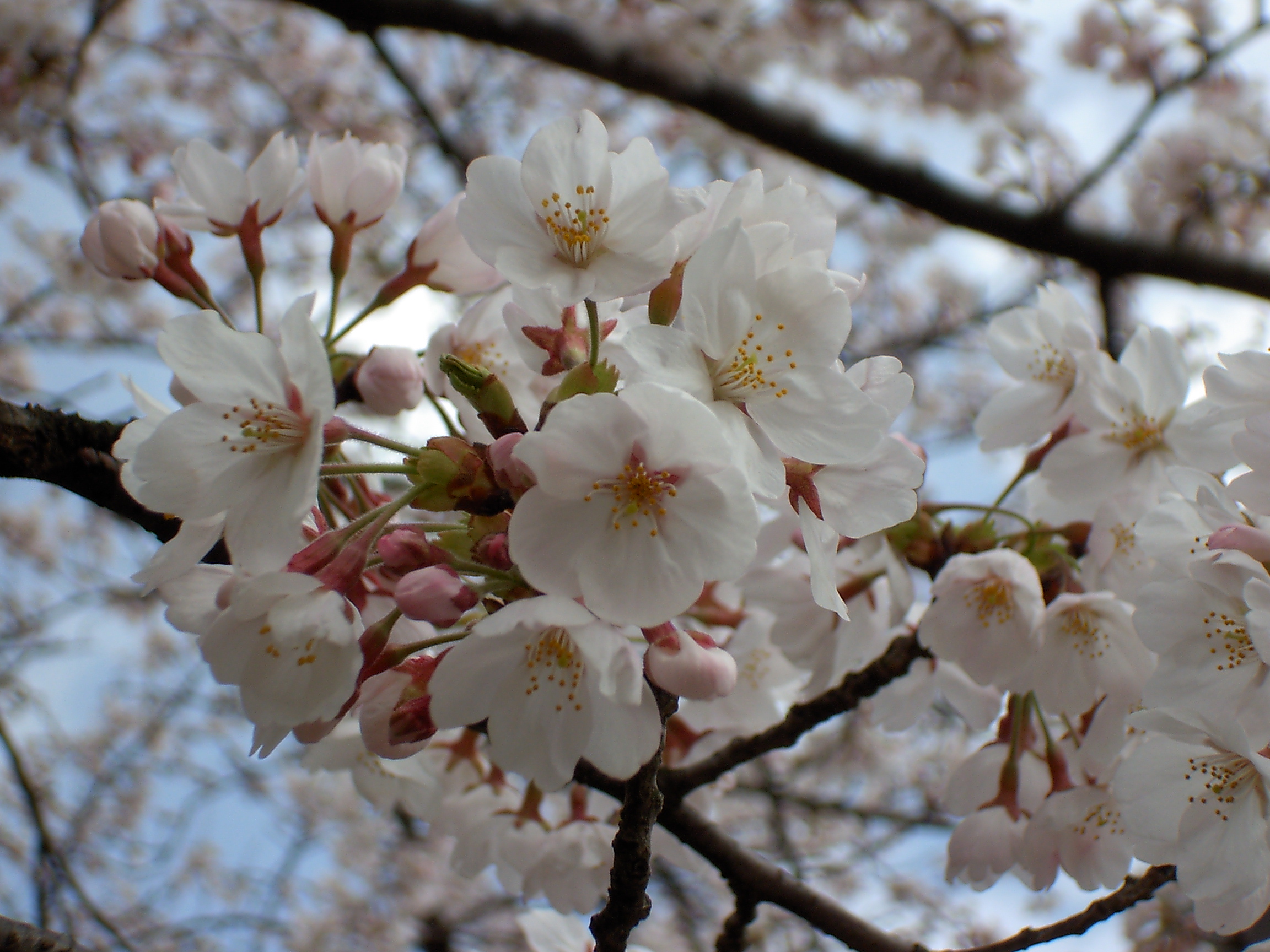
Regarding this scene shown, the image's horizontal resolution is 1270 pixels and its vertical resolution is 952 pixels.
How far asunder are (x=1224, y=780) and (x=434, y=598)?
1.15 meters

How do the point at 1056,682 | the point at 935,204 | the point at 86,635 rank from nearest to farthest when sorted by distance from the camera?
the point at 1056,682
the point at 935,204
the point at 86,635

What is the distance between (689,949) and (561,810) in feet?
17.5

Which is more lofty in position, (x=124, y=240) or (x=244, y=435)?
(x=124, y=240)

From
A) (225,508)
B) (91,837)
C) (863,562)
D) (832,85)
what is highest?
(832,85)

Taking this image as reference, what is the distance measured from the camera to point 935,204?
4.21 meters

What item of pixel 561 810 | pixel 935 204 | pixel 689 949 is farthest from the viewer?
pixel 689 949

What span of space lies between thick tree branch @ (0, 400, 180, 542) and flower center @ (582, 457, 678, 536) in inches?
33.4

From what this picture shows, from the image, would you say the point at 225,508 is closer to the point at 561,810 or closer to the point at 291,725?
the point at 291,725

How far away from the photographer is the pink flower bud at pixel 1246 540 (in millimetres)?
1188

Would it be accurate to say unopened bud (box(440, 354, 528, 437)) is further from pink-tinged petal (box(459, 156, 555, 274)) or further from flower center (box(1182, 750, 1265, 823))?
flower center (box(1182, 750, 1265, 823))

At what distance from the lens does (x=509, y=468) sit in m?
1.03

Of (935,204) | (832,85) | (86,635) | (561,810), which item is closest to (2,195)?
(86,635)

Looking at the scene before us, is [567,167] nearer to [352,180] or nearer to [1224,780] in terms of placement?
[352,180]

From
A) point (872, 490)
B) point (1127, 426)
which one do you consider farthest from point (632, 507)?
point (1127, 426)
